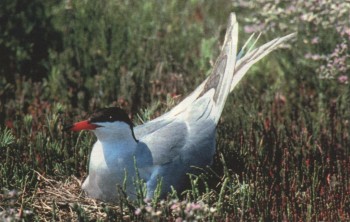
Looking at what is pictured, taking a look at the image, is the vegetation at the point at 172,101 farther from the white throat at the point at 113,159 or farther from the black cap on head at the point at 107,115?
the black cap on head at the point at 107,115

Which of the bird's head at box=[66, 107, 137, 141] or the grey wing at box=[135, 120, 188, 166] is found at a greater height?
the bird's head at box=[66, 107, 137, 141]

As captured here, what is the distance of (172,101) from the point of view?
5.12 m

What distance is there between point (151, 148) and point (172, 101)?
1045mm

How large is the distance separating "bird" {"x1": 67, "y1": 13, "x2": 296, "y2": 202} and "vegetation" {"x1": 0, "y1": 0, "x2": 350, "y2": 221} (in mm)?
125

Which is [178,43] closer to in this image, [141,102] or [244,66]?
[141,102]

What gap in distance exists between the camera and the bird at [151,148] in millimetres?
3928

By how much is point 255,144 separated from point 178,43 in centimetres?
246

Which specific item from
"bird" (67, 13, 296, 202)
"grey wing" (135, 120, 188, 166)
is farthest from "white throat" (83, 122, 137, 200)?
"grey wing" (135, 120, 188, 166)

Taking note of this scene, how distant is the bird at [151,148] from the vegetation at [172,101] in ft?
0.41

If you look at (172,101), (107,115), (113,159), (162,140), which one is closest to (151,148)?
(162,140)

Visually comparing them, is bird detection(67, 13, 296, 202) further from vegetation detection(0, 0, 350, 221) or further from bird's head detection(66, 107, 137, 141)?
vegetation detection(0, 0, 350, 221)

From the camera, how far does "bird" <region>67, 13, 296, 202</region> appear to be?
3.93m

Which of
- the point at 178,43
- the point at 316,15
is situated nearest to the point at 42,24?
the point at 178,43

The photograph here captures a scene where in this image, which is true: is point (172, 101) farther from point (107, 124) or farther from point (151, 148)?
point (107, 124)
